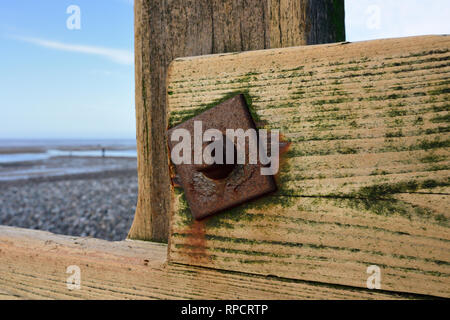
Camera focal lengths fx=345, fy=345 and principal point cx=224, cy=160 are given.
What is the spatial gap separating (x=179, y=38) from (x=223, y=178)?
467mm

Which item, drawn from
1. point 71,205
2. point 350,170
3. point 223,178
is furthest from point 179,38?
point 71,205

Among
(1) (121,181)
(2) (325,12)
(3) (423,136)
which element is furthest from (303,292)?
(1) (121,181)

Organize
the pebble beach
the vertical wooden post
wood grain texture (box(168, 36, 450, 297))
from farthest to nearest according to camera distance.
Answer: the pebble beach < the vertical wooden post < wood grain texture (box(168, 36, 450, 297))

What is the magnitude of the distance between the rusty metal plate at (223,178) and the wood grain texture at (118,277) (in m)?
0.15

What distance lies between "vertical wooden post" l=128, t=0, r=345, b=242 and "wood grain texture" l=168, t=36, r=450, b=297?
0.60ft

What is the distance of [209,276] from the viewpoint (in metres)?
0.75

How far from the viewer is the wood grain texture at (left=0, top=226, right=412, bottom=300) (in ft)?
2.31

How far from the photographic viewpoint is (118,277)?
858 mm

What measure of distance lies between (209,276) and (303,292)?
202 millimetres

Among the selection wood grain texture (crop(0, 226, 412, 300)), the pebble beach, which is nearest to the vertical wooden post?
wood grain texture (crop(0, 226, 412, 300))

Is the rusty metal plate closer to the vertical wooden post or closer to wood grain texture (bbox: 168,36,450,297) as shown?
wood grain texture (bbox: 168,36,450,297)

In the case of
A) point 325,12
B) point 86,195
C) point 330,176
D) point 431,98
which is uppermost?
point 325,12

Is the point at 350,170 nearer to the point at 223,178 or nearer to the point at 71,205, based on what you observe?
the point at 223,178
